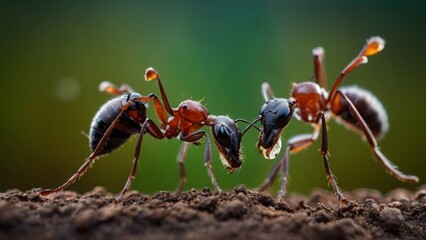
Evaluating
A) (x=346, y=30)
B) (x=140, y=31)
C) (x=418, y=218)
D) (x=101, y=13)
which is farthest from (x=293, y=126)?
(x=418, y=218)

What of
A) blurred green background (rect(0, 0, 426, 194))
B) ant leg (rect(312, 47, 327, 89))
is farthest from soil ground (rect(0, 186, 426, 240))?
blurred green background (rect(0, 0, 426, 194))

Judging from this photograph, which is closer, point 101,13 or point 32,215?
point 32,215

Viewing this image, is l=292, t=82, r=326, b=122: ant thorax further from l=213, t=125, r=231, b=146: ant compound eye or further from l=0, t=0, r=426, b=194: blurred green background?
l=0, t=0, r=426, b=194: blurred green background

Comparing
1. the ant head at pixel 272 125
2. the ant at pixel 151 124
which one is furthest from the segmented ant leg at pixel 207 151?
the ant head at pixel 272 125

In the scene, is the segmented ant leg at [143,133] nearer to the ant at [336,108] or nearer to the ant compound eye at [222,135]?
the ant compound eye at [222,135]

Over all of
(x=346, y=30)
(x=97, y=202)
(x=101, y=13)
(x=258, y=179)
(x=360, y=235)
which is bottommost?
(x=258, y=179)

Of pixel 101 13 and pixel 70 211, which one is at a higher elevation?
pixel 101 13

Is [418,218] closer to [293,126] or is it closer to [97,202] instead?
[97,202]

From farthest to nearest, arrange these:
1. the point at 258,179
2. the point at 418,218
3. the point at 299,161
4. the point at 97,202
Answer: the point at 299,161 → the point at 258,179 → the point at 418,218 → the point at 97,202
